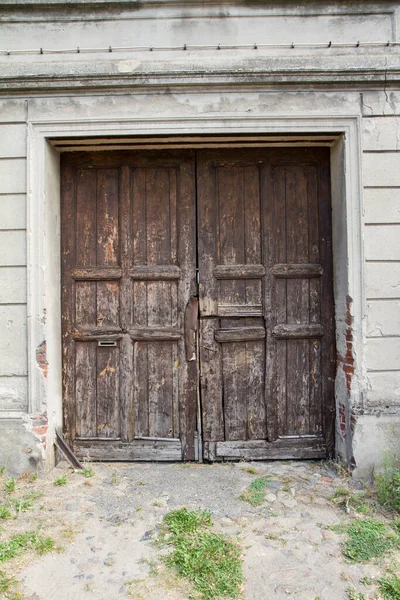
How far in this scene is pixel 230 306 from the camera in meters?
3.95

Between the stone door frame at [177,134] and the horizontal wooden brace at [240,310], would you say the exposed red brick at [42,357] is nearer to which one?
the stone door frame at [177,134]

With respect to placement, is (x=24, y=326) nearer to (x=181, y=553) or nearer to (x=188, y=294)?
(x=188, y=294)

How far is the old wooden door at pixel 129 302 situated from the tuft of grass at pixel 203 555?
0.99 m

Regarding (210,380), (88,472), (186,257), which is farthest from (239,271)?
(88,472)

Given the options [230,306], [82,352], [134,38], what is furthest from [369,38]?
[82,352]

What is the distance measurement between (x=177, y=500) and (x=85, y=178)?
2948 mm

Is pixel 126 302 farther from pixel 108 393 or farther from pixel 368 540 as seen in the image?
pixel 368 540

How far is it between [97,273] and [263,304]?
1583 millimetres

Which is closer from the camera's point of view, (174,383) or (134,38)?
(134,38)

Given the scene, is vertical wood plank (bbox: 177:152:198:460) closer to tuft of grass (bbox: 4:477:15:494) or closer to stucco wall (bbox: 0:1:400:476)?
stucco wall (bbox: 0:1:400:476)

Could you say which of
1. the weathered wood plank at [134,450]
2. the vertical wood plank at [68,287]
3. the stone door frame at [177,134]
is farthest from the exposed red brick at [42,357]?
the weathered wood plank at [134,450]

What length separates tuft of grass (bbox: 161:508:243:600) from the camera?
242cm

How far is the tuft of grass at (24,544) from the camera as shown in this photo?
2.66 meters

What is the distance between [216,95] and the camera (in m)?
3.62
